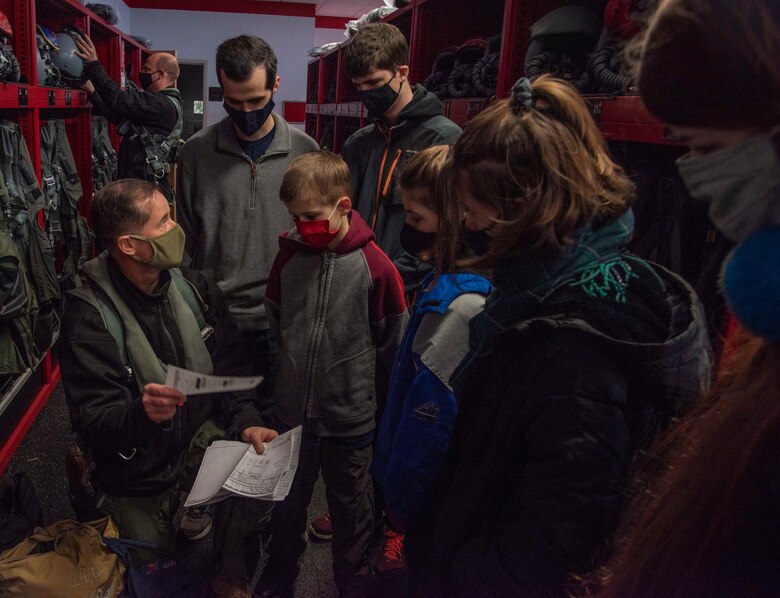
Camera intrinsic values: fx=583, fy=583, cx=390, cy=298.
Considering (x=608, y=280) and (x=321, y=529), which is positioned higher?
(x=608, y=280)

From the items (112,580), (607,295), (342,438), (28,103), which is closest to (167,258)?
(342,438)

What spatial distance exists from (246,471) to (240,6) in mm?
11221

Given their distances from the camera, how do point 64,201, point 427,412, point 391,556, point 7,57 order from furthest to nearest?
point 64,201 < point 7,57 < point 391,556 < point 427,412

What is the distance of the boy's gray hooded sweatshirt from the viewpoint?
2.33 m

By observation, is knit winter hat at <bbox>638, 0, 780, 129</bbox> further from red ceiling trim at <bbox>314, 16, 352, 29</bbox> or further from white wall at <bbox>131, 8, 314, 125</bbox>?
red ceiling trim at <bbox>314, 16, 352, 29</bbox>

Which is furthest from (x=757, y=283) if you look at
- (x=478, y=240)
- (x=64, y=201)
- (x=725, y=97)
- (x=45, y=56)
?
(x=64, y=201)

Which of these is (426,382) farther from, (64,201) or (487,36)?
(64,201)

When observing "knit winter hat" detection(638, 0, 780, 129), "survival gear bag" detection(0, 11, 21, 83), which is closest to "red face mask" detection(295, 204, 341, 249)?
"knit winter hat" detection(638, 0, 780, 129)

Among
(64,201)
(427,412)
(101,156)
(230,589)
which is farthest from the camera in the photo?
(101,156)

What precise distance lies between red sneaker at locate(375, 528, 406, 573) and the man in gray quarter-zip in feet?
2.55

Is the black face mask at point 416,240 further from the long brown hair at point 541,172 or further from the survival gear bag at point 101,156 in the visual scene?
the survival gear bag at point 101,156

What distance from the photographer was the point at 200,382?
1.02 m

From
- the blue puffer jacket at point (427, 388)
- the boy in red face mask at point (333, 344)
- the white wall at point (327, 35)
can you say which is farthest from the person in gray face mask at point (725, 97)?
the white wall at point (327, 35)

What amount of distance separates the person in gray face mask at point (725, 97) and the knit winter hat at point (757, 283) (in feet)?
0.07
